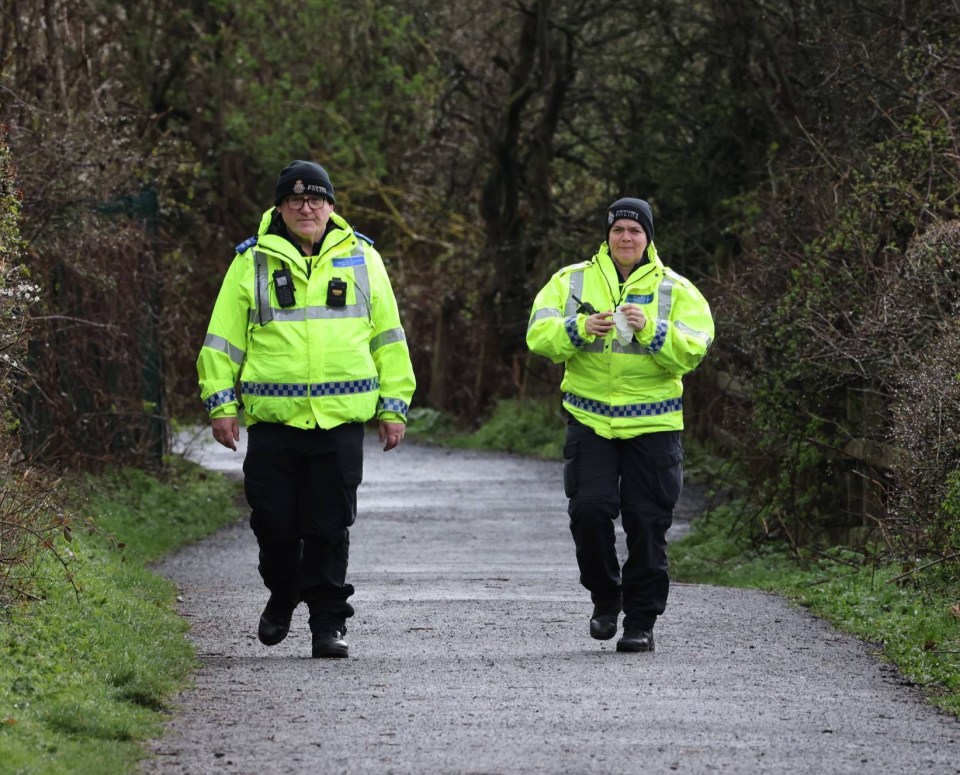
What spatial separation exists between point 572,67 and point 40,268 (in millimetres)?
11810

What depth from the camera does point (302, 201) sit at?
8383mm

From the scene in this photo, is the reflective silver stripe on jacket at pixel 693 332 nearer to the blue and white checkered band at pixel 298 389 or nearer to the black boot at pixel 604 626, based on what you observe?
the black boot at pixel 604 626

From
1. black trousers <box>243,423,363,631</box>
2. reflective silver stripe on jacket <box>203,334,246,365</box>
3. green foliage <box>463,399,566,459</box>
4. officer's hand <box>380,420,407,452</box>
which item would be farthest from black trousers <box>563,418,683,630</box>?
green foliage <box>463,399,566,459</box>

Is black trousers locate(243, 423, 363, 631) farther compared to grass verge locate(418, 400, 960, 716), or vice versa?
black trousers locate(243, 423, 363, 631)

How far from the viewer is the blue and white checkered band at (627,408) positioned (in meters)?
8.62

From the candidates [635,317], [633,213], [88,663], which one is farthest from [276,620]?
[633,213]

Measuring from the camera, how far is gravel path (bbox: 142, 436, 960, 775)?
6.05m

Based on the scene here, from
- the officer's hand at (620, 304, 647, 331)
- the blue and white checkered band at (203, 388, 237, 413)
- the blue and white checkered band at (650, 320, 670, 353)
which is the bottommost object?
the blue and white checkered band at (203, 388, 237, 413)

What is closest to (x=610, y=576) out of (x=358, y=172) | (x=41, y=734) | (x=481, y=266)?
(x=41, y=734)

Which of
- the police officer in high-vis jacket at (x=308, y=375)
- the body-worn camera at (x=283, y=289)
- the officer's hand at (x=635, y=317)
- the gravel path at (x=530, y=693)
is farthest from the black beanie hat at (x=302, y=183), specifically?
the gravel path at (x=530, y=693)

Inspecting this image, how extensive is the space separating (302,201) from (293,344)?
24.5 inches

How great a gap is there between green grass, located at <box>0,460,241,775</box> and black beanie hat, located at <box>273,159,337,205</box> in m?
1.68

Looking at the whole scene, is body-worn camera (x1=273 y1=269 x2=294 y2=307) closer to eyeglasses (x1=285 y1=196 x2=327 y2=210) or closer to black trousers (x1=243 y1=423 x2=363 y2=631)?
eyeglasses (x1=285 y1=196 x2=327 y2=210)

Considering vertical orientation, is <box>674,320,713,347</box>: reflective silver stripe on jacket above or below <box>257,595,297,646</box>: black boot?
above
